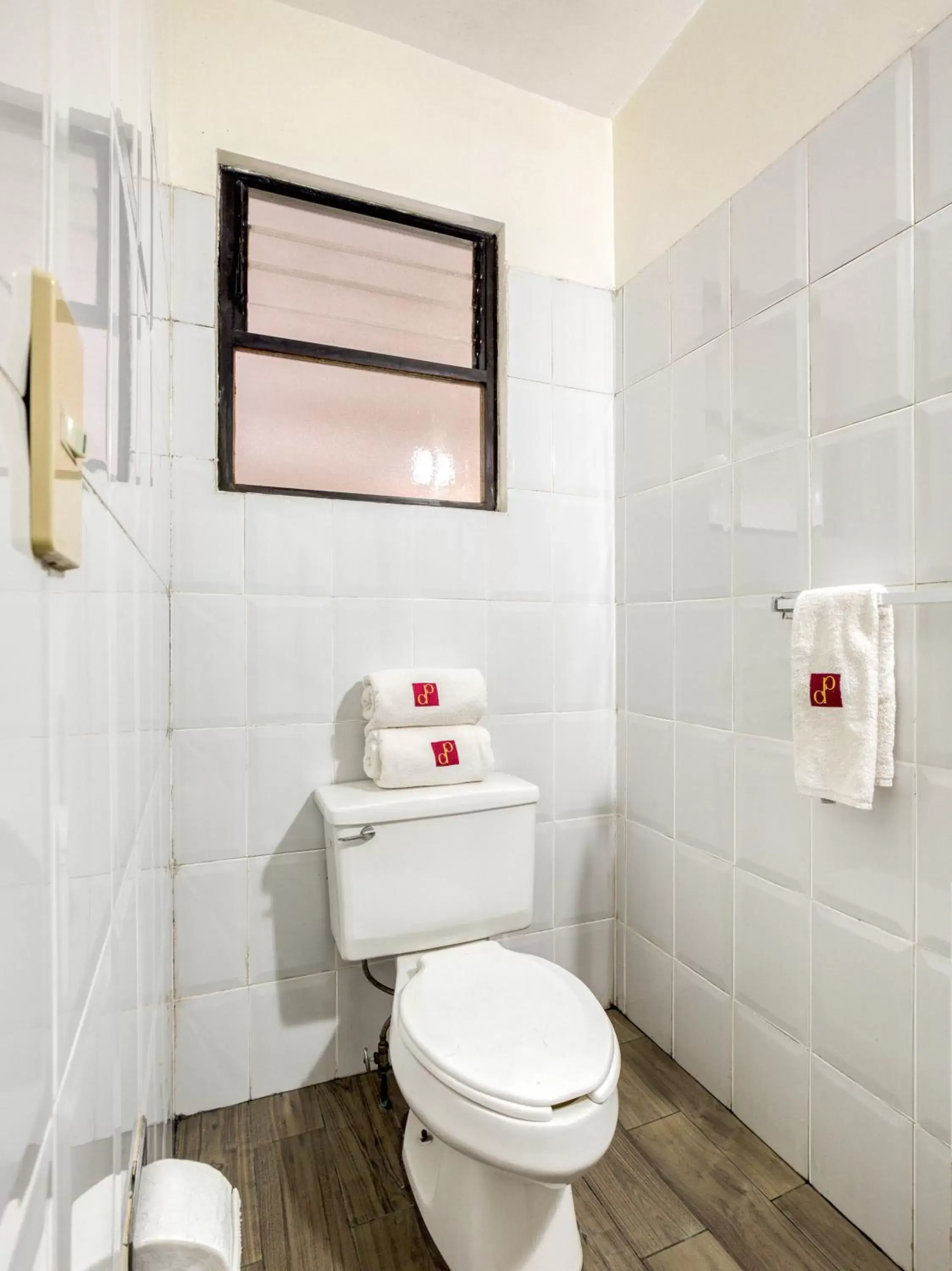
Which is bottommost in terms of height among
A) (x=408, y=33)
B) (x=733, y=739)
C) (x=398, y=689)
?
(x=733, y=739)

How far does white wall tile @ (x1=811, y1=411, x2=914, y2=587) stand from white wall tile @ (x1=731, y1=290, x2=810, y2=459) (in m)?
0.10

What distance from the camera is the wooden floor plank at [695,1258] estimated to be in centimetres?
113

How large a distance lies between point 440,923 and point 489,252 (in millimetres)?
1638

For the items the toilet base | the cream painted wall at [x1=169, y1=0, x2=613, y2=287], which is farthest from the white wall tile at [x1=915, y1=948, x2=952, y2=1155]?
the cream painted wall at [x1=169, y1=0, x2=613, y2=287]

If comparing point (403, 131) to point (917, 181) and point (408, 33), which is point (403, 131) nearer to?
point (408, 33)

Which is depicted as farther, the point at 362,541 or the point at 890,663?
the point at 362,541

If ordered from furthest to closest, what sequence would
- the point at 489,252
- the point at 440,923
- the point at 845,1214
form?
the point at 489,252 → the point at 440,923 → the point at 845,1214

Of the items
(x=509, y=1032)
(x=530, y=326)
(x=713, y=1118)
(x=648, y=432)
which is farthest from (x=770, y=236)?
(x=713, y=1118)

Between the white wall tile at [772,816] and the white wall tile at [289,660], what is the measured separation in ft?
3.00

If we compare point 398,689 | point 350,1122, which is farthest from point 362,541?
point 350,1122

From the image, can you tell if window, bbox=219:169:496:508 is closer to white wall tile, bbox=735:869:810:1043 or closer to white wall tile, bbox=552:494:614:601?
white wall tile, bbox=552:494:614:601

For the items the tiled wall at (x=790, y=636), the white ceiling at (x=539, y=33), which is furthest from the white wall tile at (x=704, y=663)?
the white ceiling at (x=539, y=33)

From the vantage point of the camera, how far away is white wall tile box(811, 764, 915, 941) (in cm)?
112

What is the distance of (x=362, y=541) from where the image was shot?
5.23ft
